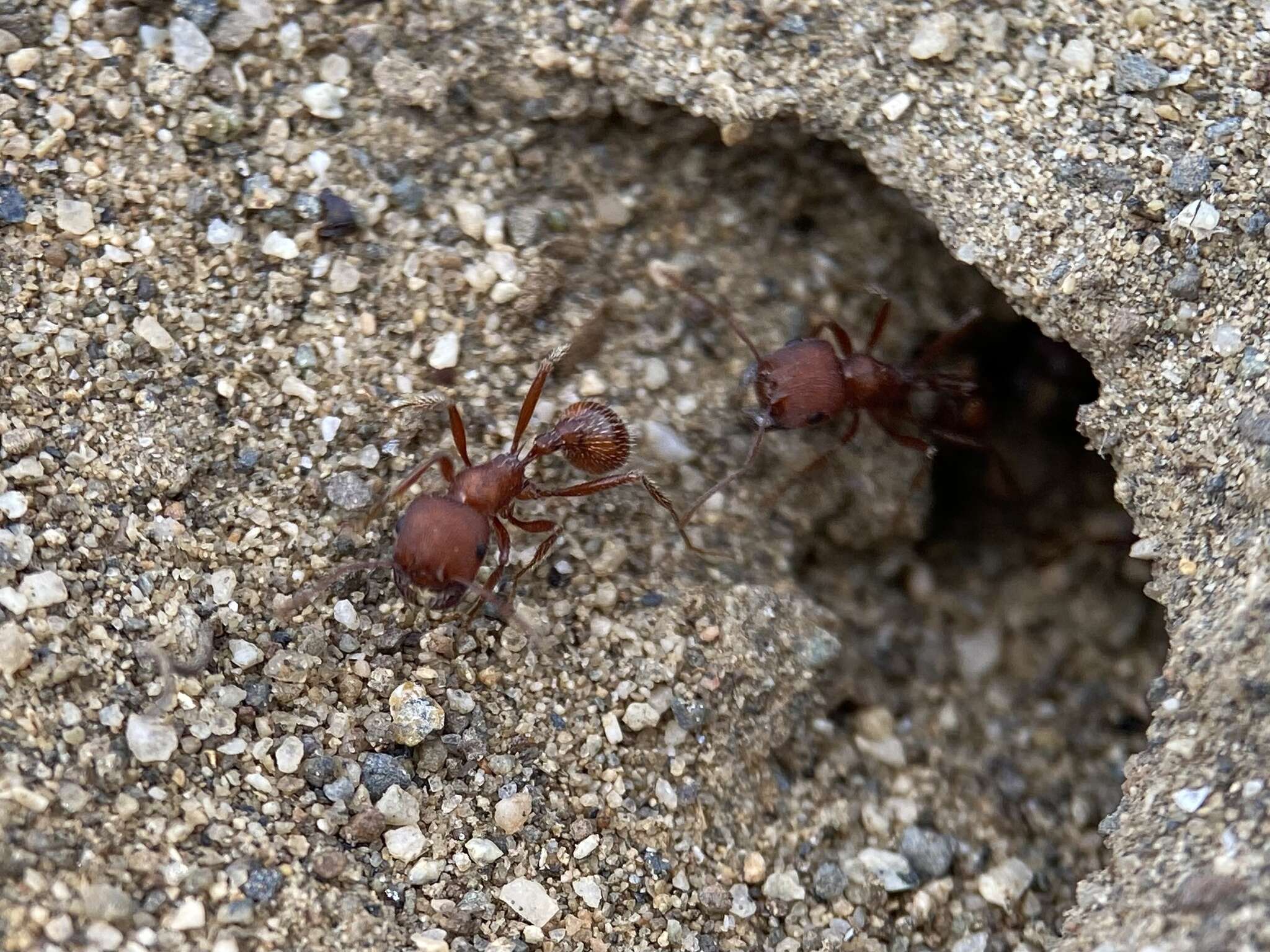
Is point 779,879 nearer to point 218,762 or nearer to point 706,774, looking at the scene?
point 706,774

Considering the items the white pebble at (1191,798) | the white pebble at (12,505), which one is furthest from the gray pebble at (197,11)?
the white pebble at (1191,798)

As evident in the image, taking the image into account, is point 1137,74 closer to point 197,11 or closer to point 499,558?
point 499,558

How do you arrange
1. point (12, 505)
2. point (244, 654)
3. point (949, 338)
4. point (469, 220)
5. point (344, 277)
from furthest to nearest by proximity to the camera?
point (949, 338)
point (469, 220)
point (344, 277)
point (244, 654)
point (12, 505)

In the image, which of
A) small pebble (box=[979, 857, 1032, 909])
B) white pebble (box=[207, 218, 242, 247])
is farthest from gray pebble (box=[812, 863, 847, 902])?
white pebble (box=[207, 218, 242, 247])

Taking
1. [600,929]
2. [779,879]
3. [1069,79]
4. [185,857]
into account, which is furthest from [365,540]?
[1069,79]

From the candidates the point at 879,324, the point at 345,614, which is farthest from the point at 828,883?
the point at 879,324

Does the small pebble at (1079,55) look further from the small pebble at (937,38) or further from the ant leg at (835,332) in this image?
the ant leg at (835,332)
